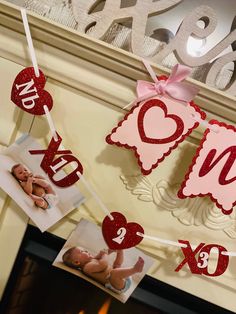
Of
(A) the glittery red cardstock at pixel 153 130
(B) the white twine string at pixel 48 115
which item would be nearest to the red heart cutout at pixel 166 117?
(A) the glittery red cardstock at pixel 153 130

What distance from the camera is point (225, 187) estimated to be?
3.32 feet

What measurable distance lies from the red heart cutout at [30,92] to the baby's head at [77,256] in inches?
15.3

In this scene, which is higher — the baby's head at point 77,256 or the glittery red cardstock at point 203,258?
the glittery red cardstock at point 203,258

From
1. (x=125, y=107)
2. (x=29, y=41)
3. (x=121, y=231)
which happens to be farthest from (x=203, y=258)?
(x=29, y=41)

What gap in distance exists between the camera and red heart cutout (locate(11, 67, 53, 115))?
100cm

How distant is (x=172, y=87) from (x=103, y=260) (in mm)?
493

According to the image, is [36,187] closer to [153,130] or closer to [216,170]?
[153,130]

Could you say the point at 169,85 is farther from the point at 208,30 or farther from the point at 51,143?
the point at 51,143

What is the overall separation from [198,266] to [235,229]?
0.16m

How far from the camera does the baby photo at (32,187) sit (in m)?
1.06

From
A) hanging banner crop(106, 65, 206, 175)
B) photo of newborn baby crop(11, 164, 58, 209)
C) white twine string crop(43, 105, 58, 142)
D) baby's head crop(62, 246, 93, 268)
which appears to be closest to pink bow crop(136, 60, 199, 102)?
hanging banner crop(106, 65, 206, 175)

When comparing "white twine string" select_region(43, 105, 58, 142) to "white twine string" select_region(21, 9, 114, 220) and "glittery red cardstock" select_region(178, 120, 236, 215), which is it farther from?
"glittery red cardstock" select_region(178, 120, 236, 215)

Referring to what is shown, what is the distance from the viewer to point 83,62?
1.05 metres

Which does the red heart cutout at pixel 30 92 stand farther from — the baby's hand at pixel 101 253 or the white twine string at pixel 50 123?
the baby's hand at pixel 101 253
